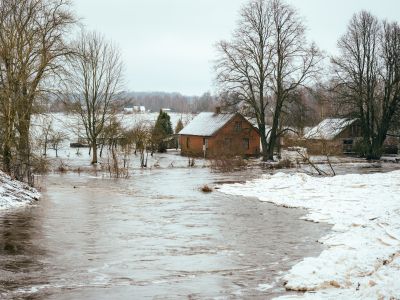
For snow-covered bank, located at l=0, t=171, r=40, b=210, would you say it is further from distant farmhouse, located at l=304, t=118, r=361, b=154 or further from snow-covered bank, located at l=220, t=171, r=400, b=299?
distant farmhouse, located at l=304, t=118, r=361, b=154

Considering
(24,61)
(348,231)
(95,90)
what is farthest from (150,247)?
(95,90)

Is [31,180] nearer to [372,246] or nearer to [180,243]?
[180,243]

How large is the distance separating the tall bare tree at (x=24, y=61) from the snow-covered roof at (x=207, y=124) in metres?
31.3

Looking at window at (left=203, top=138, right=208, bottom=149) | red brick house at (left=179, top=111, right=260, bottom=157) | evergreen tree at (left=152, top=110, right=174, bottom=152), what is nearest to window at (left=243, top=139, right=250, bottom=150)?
red brick house at (left=179, top=111, right=260, bottom=157)

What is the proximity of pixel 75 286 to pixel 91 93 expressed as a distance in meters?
41.9

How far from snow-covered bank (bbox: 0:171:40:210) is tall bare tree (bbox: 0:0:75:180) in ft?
6.87

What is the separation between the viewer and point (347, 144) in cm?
6353

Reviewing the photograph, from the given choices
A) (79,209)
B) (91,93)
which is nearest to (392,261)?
(79,209)

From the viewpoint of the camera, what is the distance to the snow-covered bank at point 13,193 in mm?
20516

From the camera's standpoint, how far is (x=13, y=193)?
71.3 feet

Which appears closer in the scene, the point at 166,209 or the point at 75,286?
the point at 75,286

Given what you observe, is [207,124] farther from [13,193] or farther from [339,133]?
[13,193]

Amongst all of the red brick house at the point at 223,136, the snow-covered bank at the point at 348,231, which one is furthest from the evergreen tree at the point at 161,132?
the snow-covered bank at the point at 348,231

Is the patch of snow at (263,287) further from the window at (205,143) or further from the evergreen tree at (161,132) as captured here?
the window at (205,143)
